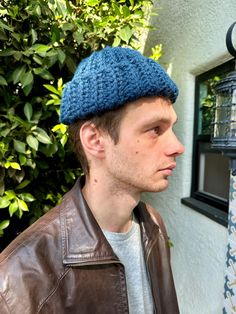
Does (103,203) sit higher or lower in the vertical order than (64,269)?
higher

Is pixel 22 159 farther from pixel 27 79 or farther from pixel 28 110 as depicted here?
pixel 27 79

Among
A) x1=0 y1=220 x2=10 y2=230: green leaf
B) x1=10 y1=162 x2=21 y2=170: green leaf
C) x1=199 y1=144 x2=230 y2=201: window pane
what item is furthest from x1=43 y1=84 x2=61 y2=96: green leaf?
x1=199 y1=144 x2=230 y2=201: window pane

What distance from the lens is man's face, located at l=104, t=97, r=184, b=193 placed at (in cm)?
111

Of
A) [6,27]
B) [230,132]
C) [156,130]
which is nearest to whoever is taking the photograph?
[156,130]

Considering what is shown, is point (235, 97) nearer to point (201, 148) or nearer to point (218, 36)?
point (218, 36)

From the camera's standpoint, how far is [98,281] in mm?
1089

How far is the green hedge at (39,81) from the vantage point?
1.90 meters

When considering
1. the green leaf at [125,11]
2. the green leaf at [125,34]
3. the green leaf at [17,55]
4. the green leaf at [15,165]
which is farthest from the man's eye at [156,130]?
the green leaf at [125,11]

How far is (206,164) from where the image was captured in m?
2.74

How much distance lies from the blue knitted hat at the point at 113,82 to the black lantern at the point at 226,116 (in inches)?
13.8

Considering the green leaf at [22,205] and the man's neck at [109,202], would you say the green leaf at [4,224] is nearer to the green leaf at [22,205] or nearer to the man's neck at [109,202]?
the green leaf at [22,205]

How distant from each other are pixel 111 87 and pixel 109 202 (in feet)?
1.40

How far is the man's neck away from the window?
128cm

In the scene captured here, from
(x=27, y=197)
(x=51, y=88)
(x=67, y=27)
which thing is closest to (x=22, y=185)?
(x=27, y=197)
